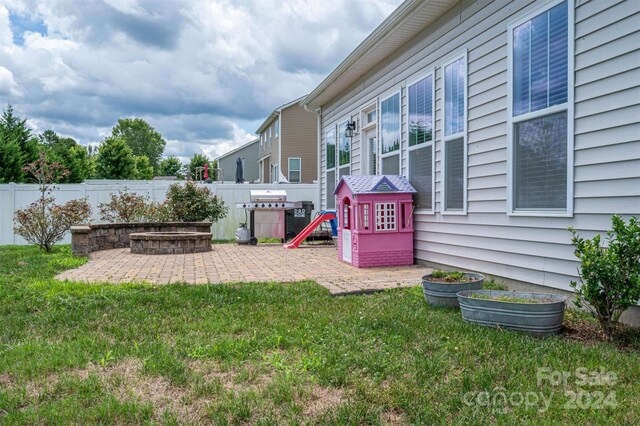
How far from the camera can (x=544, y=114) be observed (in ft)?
13.9

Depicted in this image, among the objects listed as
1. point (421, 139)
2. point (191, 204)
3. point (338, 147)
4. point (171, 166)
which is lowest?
point (191, 204)

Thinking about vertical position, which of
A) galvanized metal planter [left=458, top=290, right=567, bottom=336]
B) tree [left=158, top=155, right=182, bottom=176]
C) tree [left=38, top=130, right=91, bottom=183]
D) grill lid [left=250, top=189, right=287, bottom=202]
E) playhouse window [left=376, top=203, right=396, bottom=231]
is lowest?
galvanized metal planter [left=458, top=290, right=567, bottom=336]

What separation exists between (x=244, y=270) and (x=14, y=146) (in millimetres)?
14164

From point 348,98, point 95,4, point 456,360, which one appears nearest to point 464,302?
point 456,360

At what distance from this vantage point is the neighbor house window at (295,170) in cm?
2169

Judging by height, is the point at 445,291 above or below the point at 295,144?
below

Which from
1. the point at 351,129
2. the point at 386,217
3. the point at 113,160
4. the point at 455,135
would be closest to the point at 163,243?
the point at 351,129

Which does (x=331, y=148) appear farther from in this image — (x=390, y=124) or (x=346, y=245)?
(x=346, y=245)

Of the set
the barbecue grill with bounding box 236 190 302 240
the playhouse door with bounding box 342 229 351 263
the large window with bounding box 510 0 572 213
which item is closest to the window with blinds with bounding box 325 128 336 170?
the barbecue grill with bounding box 236 190 302 240

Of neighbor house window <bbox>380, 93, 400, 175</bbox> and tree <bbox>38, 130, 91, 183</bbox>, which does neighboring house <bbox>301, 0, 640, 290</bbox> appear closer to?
neighbor house window <bbox>380, 93, 400, 175</bbox>

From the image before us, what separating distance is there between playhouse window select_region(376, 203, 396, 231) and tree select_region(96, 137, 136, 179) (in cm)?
2534

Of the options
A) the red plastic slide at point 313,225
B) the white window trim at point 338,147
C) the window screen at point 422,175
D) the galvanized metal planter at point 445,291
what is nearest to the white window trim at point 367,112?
the white window trim at point 338,147

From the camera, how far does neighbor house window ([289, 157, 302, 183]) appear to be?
854 inches

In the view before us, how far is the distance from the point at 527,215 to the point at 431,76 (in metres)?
2.77
